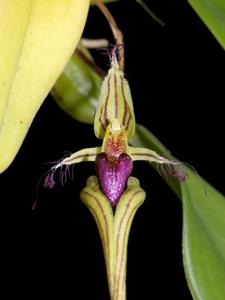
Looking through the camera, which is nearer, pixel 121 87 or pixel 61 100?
pixel 121 87

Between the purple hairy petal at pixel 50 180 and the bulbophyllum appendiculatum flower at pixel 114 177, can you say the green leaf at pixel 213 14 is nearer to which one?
the bulbophyllum appendiculatum flower at pixel 114 177

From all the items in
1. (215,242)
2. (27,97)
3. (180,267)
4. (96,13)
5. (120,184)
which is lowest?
(180,267)

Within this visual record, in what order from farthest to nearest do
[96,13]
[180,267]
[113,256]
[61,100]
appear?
[180,267] → [96,13] → [61,100] → [113,256]

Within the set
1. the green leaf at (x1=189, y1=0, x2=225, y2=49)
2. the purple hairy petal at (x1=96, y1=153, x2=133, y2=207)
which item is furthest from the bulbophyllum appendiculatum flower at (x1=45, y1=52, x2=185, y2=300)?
the green leaf at (x1=189, y1=0, x2=225, y2=49)

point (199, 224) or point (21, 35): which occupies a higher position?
point (21, 35)

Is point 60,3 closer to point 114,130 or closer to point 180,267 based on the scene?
point 114,130

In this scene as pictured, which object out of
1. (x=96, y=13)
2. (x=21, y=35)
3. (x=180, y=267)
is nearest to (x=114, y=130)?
(x=21, y=35)

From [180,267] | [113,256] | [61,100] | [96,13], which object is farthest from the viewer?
[180,267]

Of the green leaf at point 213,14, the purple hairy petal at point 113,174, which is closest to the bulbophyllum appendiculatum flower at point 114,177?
the purple hairy petal at point 113,174
